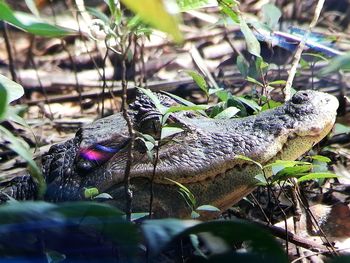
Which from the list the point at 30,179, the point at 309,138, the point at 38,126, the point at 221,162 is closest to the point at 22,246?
the point at 221,162

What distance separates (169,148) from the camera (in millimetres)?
2820

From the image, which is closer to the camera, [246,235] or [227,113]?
[246,235]

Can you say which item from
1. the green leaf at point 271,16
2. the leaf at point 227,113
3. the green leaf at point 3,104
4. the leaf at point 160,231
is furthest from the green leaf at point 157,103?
the green leaf at point 271,16

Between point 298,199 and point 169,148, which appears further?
point 298,199

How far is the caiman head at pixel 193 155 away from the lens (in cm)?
271

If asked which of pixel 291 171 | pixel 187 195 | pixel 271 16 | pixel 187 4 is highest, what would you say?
pixel 187 4

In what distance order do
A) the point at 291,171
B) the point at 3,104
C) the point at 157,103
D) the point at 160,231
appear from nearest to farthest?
the point at 160,231 < the point at 3,104 < the point at 157,103 < the point at 291,171

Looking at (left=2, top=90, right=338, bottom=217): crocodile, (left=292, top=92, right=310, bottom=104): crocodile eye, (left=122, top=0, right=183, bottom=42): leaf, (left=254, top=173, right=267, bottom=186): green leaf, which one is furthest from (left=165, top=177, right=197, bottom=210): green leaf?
(left=122, top=0, right=183, bottom=42): leaf

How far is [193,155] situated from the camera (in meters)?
2.77

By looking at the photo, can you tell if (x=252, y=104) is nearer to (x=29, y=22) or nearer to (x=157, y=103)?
(x=157, y=103)

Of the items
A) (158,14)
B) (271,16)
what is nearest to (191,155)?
(271,16)

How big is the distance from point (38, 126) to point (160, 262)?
2244 millimetres

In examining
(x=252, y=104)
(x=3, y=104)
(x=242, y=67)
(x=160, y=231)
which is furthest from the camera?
(x=242, y=67)

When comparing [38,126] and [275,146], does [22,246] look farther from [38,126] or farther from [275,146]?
[38,126]
